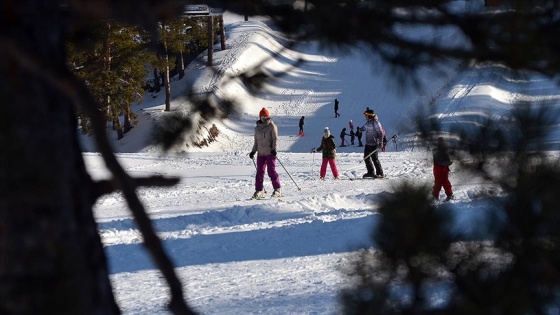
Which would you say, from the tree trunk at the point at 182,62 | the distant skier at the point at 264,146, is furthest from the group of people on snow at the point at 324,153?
the tree trunk at the point at 182,62

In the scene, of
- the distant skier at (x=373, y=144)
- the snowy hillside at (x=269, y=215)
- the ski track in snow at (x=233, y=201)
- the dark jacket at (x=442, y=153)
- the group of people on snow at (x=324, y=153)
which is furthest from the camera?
the distant skier at (x=373, y=144)

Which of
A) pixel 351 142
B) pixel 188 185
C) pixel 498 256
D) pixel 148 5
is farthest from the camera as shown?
pixel 351 142

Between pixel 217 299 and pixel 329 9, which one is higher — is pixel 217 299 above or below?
below

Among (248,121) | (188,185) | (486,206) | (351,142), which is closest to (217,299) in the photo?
(486,206)

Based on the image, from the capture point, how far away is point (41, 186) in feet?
5.97

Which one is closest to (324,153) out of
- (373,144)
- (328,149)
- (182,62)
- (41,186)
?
(328,149)

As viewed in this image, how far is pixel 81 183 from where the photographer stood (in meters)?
2.63

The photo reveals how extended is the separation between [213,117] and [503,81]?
1.49 meters

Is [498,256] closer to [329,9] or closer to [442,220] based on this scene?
[442,220]

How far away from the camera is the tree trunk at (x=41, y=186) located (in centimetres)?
181

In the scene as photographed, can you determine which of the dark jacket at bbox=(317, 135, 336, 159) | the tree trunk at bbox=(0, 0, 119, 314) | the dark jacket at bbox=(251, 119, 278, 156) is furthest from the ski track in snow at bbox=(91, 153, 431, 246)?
the tree trunk at bbox=(0, 0, 119, 314)

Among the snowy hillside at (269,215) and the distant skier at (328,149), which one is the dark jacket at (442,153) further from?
the distant skier at (328,149)

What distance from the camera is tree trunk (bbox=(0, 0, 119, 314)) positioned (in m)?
1.81

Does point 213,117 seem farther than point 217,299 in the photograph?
No
